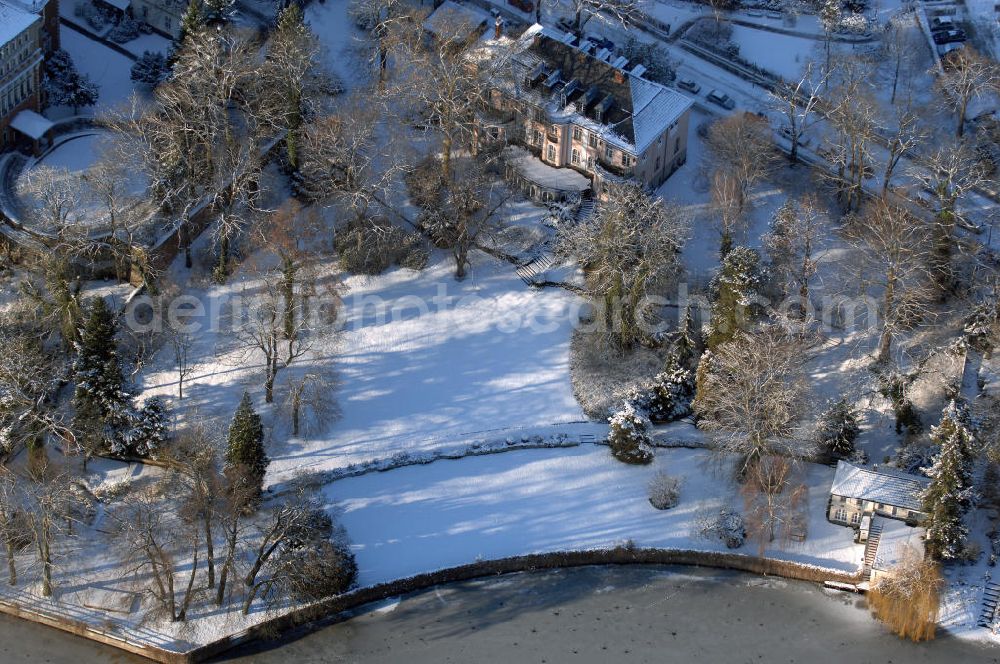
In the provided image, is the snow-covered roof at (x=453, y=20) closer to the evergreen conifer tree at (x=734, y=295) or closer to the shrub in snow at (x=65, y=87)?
the shrub in snow at (x=65, y=87)

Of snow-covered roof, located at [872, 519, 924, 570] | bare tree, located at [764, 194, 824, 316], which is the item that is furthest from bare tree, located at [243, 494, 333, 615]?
bare tree, located at [764, 194, 824, 316]

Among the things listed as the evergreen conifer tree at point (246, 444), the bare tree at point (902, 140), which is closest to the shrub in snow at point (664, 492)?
the evergreen conifer tree at point (246, 444)

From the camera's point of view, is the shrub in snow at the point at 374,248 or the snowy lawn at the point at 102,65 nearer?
the shrub in snow at the point at 374,248

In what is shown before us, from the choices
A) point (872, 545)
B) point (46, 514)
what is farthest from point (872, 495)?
point (46, 514)

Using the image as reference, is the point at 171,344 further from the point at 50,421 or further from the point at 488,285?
the point at 488,285

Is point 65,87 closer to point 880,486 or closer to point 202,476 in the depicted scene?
point 202,476

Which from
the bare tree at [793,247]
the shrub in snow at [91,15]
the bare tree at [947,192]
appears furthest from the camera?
the shrub in snow at [91,15]
